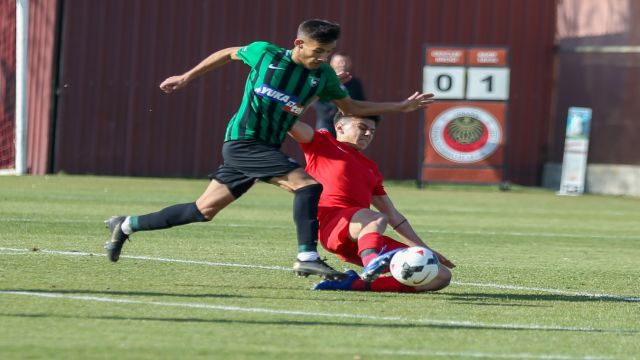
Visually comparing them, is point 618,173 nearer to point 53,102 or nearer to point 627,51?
point 627,51

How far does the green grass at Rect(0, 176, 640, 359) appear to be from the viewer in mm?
5770

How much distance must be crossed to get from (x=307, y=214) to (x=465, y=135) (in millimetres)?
14345

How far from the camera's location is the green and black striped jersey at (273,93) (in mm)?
7988

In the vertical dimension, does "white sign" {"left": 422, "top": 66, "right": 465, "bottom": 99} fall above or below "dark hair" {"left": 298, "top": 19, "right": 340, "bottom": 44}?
below

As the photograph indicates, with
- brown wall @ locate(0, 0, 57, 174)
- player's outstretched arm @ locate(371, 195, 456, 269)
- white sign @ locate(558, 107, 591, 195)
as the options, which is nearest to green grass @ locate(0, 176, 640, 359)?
player's outstretched arm @ locate(371, 195, 456, 269)

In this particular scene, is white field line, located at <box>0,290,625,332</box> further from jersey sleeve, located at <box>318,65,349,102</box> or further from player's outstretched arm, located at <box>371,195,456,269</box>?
jersey sleeve, located at <box>318,65,349,102</box>

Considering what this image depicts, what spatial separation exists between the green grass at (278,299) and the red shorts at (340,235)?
362 mm

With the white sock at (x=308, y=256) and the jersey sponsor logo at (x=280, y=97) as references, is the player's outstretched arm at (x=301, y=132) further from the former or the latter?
the white sock at (x=308, y=256)

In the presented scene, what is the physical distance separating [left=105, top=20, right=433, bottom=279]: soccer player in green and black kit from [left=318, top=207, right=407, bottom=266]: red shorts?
29 centimetres

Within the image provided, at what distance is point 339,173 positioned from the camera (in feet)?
27.4

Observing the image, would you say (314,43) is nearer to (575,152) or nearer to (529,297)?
(529,297)

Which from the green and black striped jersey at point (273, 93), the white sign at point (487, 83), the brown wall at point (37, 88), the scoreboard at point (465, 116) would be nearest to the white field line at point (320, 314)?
the green and black striped jersey at point (273, 93)

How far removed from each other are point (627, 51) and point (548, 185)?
2799mm

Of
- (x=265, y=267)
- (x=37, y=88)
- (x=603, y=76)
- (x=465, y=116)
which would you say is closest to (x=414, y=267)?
(x=265, y=267)
